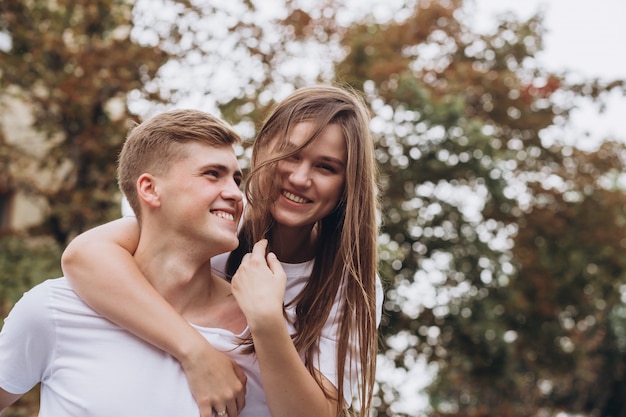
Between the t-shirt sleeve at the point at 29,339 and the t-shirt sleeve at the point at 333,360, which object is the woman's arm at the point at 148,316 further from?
the t-shirt sleeve at the point at 333,360

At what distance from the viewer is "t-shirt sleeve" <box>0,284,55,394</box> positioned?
2500 mm

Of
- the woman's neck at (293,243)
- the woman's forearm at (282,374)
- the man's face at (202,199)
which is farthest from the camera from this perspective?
the woman's neck at (293,243)

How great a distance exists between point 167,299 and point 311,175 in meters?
0.64

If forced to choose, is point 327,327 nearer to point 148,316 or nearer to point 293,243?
point 293,243

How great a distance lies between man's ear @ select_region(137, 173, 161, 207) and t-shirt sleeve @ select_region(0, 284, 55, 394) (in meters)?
0.44

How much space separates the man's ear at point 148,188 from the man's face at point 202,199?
23 mm

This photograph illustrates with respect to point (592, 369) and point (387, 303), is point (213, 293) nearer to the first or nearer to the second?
point (387, 303)

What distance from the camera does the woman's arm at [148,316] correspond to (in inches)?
94.0

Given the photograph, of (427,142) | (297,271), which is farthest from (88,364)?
(427,142)

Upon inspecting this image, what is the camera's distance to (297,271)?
9.77 ft

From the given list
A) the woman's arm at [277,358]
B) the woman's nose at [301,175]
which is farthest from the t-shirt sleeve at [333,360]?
the woman's nose at [301,175]

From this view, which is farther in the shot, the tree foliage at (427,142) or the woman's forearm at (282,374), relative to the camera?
the tree foliage at (427,142)

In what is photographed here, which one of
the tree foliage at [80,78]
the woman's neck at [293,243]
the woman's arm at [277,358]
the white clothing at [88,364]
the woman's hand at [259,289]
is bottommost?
the white clothing at [88,364]

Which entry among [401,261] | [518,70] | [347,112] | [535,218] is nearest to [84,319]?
[347,112]
